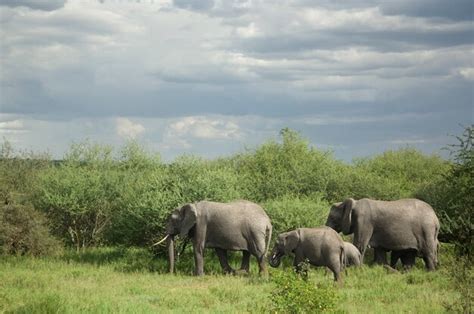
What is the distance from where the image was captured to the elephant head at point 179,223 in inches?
1036

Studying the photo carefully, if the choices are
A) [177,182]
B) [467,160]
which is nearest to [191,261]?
[177,182]

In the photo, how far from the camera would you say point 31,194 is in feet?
120

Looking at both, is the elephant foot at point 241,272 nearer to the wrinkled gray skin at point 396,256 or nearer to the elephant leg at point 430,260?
the wrinkled gray skin at point 396,256

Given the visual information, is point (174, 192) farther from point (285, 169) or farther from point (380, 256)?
point (285, 169)

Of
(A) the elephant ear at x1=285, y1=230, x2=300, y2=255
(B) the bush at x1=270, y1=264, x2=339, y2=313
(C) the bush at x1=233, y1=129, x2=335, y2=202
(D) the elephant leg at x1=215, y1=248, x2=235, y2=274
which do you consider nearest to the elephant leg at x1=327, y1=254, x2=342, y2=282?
(A) the elephant ear at x1=285, y1=230, x2=300, y2=255

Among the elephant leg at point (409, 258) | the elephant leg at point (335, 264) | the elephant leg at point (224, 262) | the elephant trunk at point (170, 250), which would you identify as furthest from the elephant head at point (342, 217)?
the elephant trunk at point (170, 250)

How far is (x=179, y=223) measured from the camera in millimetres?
26766

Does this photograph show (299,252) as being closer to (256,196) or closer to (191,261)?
(191,261)

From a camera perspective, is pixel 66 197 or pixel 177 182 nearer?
pixel 177 182

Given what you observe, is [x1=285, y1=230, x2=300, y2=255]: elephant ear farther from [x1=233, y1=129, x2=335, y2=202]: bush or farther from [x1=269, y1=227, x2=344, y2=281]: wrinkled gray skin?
[x1=233, y1=129, x2=335, y2=202]: bush

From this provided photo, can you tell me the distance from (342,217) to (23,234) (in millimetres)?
12834

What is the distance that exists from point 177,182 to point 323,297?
15669mm

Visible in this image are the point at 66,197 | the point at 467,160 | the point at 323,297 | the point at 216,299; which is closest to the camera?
the point at 323,297

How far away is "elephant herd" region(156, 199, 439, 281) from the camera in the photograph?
85.6 ft
